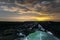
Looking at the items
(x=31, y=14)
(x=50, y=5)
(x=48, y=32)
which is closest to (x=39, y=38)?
(x=48, y=32)

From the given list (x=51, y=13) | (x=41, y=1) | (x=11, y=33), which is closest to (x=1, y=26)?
(x=11, y=33)

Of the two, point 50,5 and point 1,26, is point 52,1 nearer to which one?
point 50,5

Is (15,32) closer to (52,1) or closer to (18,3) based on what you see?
(18,3)

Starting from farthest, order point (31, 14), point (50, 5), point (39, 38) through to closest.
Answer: point (50, 5) < point (31, 14) < point (39, 38)

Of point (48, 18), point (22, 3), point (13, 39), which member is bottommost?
point (13, 39)

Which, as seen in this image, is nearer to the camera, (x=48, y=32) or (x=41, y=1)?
(x=48, y=32)

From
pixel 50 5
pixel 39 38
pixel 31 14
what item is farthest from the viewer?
pixel 50 5

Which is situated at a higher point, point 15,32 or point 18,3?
point 18,3
